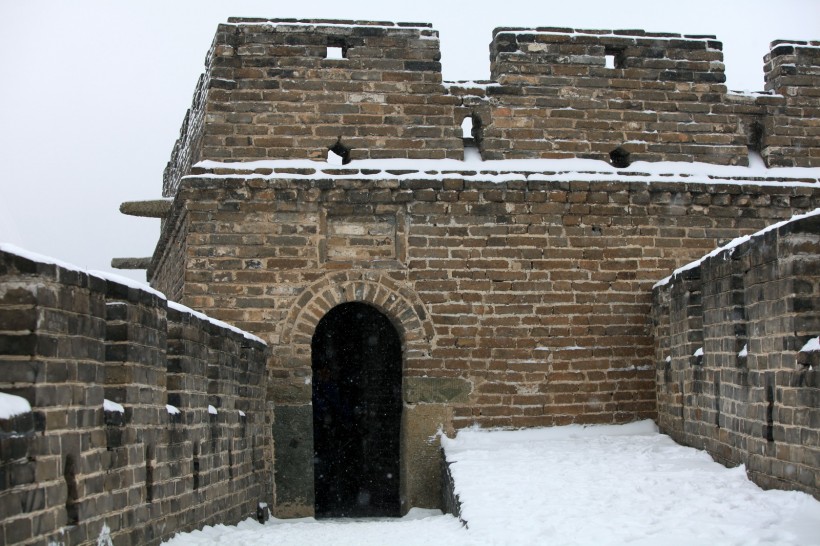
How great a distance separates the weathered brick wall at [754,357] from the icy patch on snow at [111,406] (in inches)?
169

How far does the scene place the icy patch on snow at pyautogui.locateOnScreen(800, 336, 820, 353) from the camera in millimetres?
6559

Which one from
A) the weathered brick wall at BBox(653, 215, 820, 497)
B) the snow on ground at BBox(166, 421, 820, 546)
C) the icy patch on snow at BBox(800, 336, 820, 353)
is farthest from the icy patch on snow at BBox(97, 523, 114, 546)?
the icy patch on snow at BBox(800, 336, 820, 353)

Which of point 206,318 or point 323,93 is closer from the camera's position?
point 206,318

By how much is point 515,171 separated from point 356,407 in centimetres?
587

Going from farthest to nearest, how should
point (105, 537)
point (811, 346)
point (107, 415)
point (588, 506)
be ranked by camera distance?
point (588, 506) < point (811, 346) < point (107, 415) < point (105, 537)

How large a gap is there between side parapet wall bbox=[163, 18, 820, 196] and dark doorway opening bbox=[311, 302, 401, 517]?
4.55m

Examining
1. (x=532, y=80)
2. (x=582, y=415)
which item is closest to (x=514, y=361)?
(x=582, y=415)

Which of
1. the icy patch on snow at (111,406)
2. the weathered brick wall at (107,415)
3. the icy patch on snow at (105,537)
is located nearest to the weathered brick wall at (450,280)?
the weathered brick wall at (107,415)

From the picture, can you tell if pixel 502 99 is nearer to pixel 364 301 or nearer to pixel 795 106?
pixel 364 301

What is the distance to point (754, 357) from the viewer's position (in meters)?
7.60

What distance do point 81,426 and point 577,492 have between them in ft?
13.6

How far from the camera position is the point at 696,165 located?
11438mm

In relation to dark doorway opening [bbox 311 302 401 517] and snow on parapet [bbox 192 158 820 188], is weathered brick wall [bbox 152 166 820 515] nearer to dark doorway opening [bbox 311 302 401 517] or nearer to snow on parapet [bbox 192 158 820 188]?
snow on parapet [bbox 192 158 820 188]

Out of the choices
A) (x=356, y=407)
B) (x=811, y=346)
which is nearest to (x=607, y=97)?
(x=811, y=346)
